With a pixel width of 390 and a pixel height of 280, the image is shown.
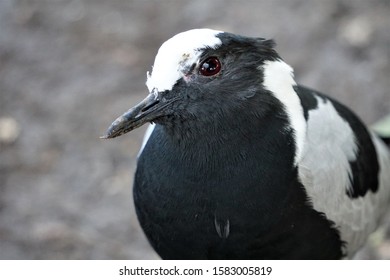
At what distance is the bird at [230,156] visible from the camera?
2965mm

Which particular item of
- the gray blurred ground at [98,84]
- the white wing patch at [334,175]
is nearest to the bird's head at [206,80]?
the white wing patch at [334,175]

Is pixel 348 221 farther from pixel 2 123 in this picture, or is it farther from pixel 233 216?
pixel 2 123

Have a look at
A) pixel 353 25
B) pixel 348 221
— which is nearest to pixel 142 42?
pixel 353 25

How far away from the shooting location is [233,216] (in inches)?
123

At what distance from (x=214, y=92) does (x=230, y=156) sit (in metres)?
0.28

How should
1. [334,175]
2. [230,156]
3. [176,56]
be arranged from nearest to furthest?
1. [176,56]
2. [230,156]
3. [334,175]

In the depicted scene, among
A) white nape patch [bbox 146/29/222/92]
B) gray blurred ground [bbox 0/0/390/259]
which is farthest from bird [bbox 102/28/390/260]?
gray blurred ground [bbox 0/0/390/259]

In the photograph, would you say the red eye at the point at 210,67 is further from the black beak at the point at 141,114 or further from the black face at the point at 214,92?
the black beak at the point at 141,114

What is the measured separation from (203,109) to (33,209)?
2.34 metres

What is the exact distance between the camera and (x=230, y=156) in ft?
10.1

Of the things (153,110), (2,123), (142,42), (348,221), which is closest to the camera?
(153,110)

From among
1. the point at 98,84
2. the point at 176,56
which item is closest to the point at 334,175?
the point at 176,56

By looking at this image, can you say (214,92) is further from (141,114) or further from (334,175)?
(334,175)

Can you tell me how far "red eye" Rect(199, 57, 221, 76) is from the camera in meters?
2.98
